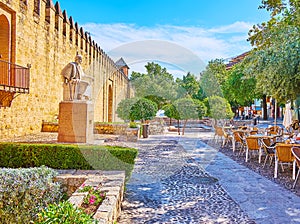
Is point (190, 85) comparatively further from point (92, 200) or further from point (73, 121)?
point (92, 200)

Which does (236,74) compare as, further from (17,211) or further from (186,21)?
(17,211)

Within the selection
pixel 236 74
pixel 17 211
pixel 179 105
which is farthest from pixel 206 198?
pixel 236 74

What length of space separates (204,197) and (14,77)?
619 cm

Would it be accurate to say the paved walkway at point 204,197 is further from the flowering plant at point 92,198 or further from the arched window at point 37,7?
the arched window at point 37,7

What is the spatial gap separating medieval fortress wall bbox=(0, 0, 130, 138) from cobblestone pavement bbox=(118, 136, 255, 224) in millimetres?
4137

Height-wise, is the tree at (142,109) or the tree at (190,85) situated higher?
the tree at (190,85)

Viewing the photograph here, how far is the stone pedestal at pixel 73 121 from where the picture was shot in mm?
6688

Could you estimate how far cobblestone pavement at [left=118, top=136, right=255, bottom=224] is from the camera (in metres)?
3.94

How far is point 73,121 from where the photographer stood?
265 inches

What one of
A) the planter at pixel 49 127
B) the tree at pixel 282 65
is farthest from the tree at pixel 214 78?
the planter at pixel 49 127

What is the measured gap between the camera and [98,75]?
A: 57.9ft

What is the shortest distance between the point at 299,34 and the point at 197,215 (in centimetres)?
636

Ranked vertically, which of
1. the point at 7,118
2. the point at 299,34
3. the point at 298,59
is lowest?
the point at 7,118

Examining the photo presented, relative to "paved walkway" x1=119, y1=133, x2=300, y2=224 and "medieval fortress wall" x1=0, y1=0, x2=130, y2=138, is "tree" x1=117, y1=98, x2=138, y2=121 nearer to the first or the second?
"medieval fortress wall" x1=0, y1=0, x2=130, y2=138
